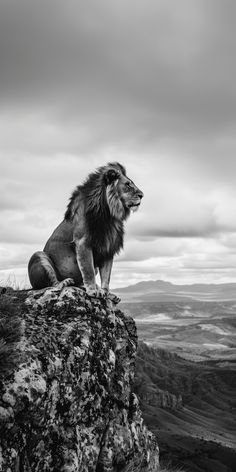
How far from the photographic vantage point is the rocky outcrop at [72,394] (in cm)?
726

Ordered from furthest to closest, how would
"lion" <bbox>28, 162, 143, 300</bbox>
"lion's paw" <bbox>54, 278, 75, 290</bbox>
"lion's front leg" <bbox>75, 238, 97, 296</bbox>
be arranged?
"lion" <bbox>28, 162, 143, 300</bbox> < "lion's front leg" <bbox>75, 238, 97, 296</bbox> < "lion's paw" <bbox>54, 278, 75, 290</bbox>

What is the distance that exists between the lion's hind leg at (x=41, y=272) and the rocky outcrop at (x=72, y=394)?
627mm

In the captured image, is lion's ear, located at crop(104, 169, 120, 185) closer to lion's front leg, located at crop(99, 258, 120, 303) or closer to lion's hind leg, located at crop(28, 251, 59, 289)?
lion's front leg, located at crop(99, 258, 120, 303)

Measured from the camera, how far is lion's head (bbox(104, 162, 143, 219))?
1090 cm

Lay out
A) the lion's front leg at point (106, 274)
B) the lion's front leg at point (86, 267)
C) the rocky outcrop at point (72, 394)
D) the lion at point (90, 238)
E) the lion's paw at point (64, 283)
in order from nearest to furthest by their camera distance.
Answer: the rocky outcrop at point (72, 394) < the lion's paw at point (64, 283) < the lion's front leg at point (86, 267) < the lion at point (90, 238) < the lion's front leg at point (106, 274)

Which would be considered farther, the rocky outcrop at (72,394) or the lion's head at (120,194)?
the lion's head at (120,194)

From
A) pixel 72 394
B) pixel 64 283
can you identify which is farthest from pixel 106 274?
pixel 72 394

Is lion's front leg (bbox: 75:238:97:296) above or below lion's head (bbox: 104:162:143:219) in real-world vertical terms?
below

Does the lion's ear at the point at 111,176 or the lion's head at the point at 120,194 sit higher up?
the lion's ear at the point at 111,176

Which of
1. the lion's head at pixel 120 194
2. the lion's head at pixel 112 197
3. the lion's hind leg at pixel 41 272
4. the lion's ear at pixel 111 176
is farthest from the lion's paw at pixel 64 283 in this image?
the lion's ear at pixel 111 176

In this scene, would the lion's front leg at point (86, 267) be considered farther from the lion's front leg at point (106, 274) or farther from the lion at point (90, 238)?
the lion's front leg at point (106, 274)

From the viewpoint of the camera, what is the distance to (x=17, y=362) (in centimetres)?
754

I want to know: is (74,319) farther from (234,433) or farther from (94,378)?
(234,433)

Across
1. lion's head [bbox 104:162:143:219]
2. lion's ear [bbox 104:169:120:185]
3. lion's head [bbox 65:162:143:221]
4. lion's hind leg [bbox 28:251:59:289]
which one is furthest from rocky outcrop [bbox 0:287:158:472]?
lion's ear [bbox 104:169:120:185]
